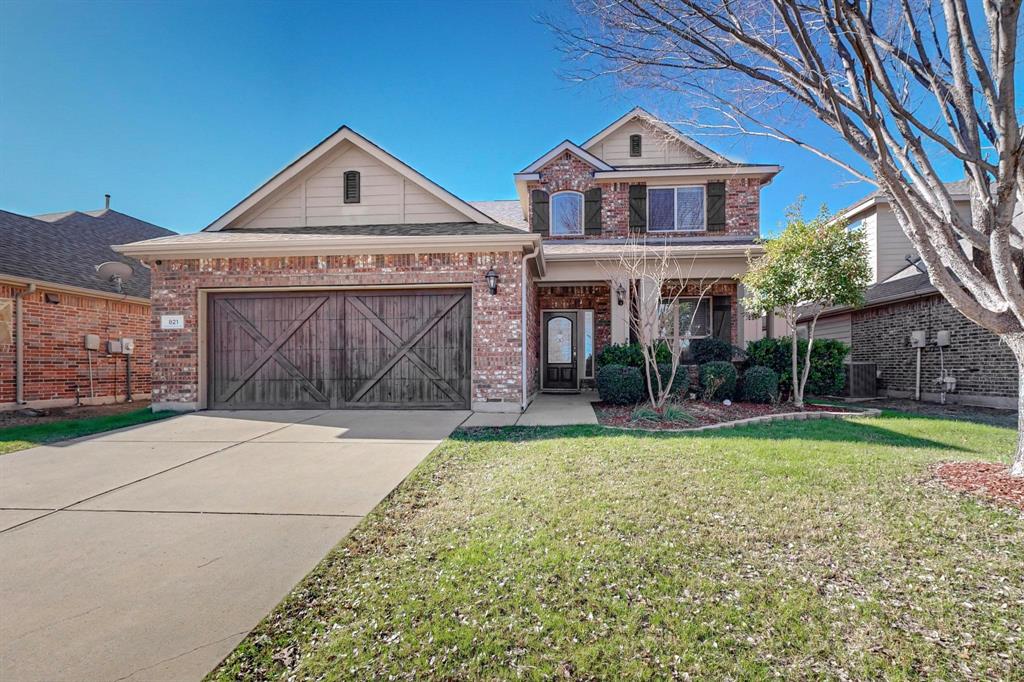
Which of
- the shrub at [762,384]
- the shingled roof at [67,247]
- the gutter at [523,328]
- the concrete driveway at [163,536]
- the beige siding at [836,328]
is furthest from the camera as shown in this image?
the beige siding at [836,328]

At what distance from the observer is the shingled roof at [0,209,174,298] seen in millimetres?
9641

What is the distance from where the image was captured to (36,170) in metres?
12.0

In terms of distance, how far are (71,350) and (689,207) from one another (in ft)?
48.8

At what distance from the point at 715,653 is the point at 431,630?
4.09 ft

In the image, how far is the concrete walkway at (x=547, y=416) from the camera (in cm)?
704

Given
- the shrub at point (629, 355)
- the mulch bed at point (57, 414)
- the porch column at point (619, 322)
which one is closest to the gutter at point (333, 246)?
the porch column at point (619, 322)

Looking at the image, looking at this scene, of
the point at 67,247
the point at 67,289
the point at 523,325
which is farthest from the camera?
the point at 67,247

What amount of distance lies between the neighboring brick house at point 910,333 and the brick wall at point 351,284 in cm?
809

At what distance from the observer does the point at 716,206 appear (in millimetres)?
11766

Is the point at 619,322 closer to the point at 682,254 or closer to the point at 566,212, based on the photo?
the point at 682,254

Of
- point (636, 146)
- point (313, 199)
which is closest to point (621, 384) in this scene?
point (313, 199)

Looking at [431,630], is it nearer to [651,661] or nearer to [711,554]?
[651,661]

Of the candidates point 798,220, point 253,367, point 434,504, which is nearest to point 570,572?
point 434,504

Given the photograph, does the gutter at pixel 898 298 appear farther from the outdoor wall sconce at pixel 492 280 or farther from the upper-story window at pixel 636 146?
the outdoor wall sconce at pixel 492 280
